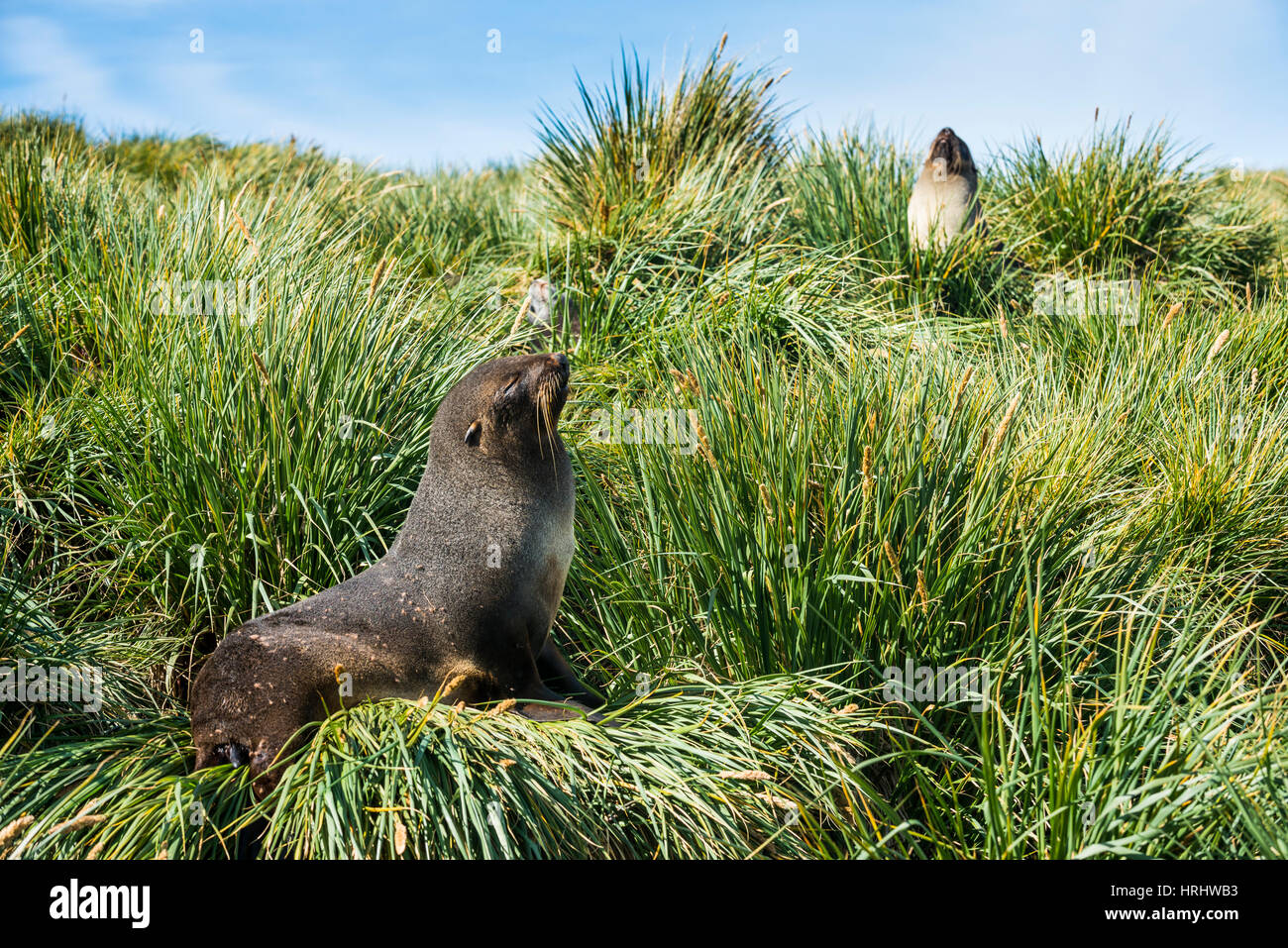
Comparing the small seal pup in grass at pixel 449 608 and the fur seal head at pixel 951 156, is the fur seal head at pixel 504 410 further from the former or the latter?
the fur seal head at pixel 951 156

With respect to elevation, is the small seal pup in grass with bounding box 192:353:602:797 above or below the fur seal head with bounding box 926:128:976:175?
below

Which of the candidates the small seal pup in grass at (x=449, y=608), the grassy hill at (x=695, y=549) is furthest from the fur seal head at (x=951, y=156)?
the small seal pup in grass at (x=449, y=608)

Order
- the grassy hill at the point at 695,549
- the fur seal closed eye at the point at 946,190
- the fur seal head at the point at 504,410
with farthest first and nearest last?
1. the fur seal closed eye at the point at 946,190
2. the fur seal head at the point at 504,410
3. the grassy hill at the point at 695,549

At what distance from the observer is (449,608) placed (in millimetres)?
2943

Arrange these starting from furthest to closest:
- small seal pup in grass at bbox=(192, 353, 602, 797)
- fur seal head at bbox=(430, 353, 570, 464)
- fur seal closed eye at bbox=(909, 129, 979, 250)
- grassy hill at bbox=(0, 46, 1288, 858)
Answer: fur seal closed eye at bbox=(909, 129, 979, 250) → fur seal head at bbox=(430, 353, 570, 464) → small seal pup in grass at bbox=(192, 353, 602, 797) → grassy hill at bbox=(0, 46, 1288, 858)

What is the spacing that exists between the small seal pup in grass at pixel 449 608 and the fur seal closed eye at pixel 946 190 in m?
5.52

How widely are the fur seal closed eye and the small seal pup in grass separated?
217 inches

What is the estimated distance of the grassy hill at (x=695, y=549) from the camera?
2.67 meters

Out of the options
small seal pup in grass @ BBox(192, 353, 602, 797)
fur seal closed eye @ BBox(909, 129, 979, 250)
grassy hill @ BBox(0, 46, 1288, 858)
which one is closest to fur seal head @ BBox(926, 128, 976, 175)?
fur seal closed eye @ BBox(909, 129, 979, 250)

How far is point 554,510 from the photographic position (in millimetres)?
3107

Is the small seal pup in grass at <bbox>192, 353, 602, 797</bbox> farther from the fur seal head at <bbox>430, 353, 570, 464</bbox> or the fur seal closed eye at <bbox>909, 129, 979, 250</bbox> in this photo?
the fur seal closed eye at <bbox>909, 129, 979, 250</bbox>

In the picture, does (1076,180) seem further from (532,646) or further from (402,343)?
(532,646)

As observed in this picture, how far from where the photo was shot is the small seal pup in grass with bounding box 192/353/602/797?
284 centimetres
